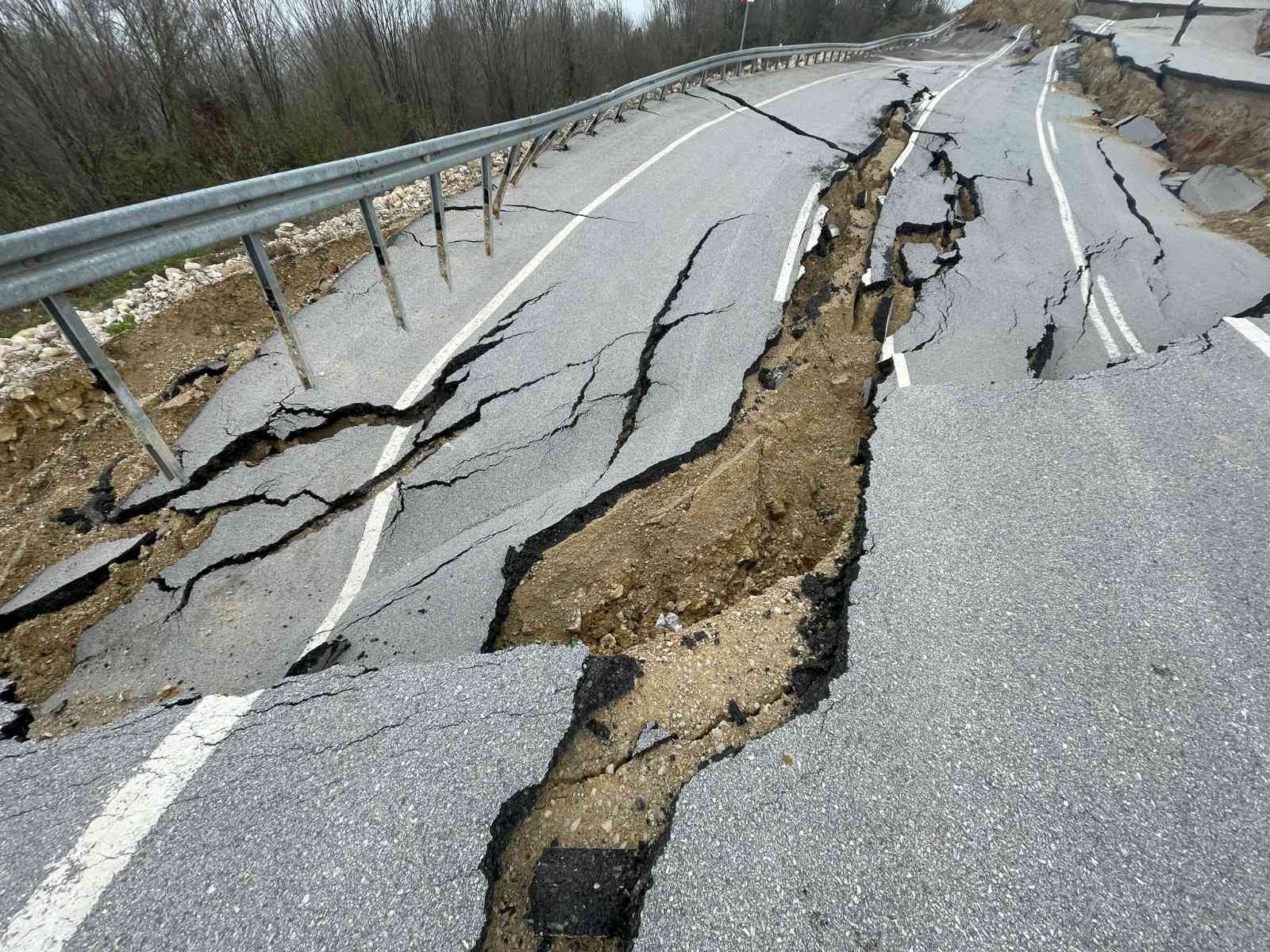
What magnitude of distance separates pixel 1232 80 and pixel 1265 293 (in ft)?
34.3

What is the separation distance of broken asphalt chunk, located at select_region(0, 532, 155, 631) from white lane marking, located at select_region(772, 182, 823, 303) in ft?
17.5

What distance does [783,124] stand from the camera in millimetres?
10141

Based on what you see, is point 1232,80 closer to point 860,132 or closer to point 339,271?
point 860,132

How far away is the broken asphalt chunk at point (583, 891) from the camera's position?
73.8 inches

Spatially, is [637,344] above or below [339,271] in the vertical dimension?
below

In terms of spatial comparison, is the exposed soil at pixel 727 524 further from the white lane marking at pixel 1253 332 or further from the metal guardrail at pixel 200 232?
the white lane marking at pixel 1253 332

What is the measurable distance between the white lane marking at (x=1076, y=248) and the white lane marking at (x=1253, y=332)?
81cm

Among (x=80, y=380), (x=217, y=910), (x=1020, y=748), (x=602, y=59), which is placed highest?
(x=602, y=59)

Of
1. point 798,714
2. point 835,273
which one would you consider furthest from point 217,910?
point 835,273

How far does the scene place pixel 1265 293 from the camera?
17.8ft

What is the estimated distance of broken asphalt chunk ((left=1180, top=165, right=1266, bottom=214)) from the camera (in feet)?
25.3

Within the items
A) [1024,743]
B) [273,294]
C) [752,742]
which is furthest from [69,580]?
[1024,743]

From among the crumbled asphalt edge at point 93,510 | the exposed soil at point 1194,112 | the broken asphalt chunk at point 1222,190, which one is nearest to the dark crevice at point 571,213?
the crumbled asphalt edge at point 93,510

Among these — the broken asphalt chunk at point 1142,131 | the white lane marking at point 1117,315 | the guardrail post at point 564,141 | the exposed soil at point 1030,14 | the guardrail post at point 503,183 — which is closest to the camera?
the white lane marking at point 1117,315
